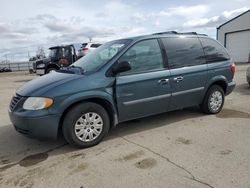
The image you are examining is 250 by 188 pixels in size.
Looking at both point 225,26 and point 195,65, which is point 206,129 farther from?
point 225,26

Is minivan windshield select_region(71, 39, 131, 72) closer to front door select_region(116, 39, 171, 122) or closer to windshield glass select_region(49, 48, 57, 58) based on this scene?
front door select_region(116, 39, 171, 122)

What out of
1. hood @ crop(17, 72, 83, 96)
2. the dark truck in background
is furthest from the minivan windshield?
the dark truck in background

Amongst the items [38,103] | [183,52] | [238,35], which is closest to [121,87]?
[38,103]

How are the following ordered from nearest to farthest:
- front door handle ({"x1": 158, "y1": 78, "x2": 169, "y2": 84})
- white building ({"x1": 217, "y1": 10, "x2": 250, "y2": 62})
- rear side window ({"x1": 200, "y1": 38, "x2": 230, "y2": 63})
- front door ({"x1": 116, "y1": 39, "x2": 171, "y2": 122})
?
front door ({"x1": 116, "y1": 39, "x2": 171, "y2": 122})
front door handle ({"x1": 158, "y1": 78, "x2": 169, "y2": 84})
rear side window ({"x1": 200, "y1": 38, "x2": 230, "y2": 63})
white building ({"x1": 217, "y1": 10, "x2": 250, "y2": 62})

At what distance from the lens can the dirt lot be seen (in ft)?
10.6

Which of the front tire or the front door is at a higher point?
the front door

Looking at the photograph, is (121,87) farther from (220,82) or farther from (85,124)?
(220,82)

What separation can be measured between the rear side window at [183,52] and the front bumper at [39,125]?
94.4 inches

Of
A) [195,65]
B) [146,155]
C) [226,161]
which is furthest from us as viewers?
[195,65]

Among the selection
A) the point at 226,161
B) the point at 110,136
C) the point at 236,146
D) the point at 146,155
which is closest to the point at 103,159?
the point at 146,155

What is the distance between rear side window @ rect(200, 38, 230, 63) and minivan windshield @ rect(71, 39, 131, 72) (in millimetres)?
1852

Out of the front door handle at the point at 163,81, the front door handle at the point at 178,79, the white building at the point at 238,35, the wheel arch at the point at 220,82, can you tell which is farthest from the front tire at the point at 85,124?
the white building at the point at 238,35

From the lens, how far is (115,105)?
A: 4473 millimetres

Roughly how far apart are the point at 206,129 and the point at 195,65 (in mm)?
1325
